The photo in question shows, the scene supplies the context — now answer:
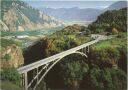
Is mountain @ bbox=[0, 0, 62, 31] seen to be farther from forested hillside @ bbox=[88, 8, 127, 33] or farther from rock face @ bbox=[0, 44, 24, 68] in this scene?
rock face @ bbox=[0, 44, 24, 68]

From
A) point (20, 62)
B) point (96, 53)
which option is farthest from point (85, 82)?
point (20, 62)

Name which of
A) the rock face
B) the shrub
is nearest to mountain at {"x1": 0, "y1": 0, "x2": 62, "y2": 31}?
the rock face

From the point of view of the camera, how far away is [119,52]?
43.9 m

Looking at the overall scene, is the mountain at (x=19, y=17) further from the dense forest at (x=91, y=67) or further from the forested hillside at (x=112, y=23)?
the dense forest at (x=91, y=67)

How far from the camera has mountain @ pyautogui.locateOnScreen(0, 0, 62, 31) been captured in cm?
9808

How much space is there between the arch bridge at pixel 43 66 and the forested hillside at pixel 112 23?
208 inches

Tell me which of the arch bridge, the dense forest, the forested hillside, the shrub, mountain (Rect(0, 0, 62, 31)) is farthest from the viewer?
mountain (Rect(0, 0, 62, 31))

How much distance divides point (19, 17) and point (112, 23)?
55.2 meters

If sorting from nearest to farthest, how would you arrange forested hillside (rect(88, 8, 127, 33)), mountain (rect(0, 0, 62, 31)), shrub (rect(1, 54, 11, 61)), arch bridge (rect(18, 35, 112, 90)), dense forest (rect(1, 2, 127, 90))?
1. arch bridge (rect(18, 35, 112, 90))
2. shrub (rect(1, 54, 11, 61))
3. dense forest (rect(1, 2, 127, 90))
4. forested hillside (rect(88, 8, 127, 33))
5. mountain (rect(0, 0, 62, 31))

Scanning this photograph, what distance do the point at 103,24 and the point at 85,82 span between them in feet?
69.8

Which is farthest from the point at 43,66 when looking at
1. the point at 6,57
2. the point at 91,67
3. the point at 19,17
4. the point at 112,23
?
the point at 19,17

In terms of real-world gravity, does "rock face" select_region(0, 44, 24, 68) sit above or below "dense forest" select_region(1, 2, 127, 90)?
above

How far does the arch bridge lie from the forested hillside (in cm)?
528

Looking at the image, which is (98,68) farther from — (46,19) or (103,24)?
(46,19)
